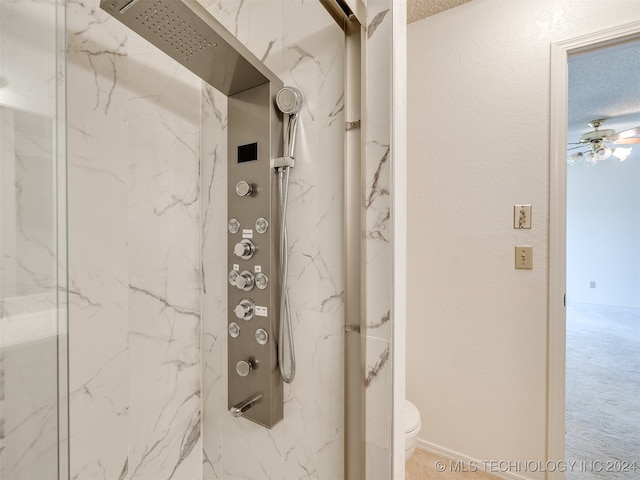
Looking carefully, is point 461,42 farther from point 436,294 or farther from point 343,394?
point 343,394

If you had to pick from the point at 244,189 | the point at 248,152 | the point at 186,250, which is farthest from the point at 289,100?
the point at 186,250

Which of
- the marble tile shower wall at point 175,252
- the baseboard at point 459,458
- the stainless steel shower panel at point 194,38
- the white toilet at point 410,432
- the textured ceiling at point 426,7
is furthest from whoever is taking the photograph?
the textured ceiling at point 426,7

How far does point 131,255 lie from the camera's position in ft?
3.66

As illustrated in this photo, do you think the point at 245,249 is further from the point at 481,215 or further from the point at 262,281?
the point at 481,215

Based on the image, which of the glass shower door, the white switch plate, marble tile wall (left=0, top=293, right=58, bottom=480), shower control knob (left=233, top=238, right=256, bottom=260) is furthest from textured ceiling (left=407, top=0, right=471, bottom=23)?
marble tile wall (left=0, top=293, right=58, bottom=480)

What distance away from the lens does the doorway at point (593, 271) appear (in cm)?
151

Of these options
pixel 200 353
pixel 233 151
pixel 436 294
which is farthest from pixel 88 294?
pixel 436 294

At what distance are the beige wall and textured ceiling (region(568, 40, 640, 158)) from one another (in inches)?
11.6

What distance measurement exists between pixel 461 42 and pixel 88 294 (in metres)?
2.08

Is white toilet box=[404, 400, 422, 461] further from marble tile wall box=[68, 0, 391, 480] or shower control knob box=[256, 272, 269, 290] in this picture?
shower control knob box=[256, 272, 269, 290]

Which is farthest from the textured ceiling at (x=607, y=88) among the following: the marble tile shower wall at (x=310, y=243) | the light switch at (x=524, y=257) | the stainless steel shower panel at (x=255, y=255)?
the stainless steel shower panel at (x=255, y=255)

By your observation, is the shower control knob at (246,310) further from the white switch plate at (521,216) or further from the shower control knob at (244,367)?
the white switch plate at (521,216)

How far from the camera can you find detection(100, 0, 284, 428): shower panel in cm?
105

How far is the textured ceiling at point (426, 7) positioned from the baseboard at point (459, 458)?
2436 mm
